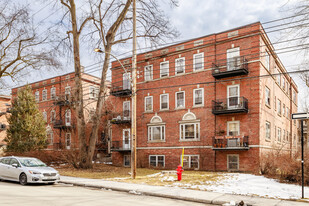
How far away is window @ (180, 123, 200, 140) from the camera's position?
994 inches

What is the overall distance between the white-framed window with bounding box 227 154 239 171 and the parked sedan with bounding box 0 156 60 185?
1415cm

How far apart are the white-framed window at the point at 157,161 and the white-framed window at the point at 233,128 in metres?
7.23

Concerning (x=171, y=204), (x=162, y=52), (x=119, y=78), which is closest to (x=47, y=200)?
(x=171, y=204)

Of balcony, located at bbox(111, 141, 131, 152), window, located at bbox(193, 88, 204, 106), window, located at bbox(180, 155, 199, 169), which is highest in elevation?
window, located at bbox(193, 88, 204, 106)

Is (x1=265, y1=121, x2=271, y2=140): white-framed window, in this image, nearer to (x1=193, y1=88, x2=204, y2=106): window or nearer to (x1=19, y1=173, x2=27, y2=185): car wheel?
(x1=193, y1=88, x2=204, y2=106): window

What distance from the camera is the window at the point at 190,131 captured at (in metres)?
25.2

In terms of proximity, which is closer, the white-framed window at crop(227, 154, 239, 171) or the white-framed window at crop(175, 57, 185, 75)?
the white-framed window at crop(227, 154, 239, 171)

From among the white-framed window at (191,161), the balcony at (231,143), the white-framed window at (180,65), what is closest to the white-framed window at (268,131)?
the balcony at (231,143)

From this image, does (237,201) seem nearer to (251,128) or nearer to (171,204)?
(171,204)

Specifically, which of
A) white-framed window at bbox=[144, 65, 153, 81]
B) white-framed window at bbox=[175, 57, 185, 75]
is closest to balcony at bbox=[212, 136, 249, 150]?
white-framed window at bbox=[175, 57, 185, 75]

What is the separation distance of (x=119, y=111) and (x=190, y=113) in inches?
355

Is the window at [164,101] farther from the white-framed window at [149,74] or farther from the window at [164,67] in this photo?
A: the white-framed window at [149,74]

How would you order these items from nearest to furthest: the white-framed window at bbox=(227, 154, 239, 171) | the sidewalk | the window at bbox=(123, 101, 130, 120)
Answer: the sidewalk
the white-framed window at bbox=(227, 154, 239, 171)
the window at bbox=(123, 101, 130, 120)

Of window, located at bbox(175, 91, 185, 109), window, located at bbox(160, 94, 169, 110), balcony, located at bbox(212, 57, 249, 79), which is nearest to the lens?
balcony, located at bbox(212, 57, 249, 79)
